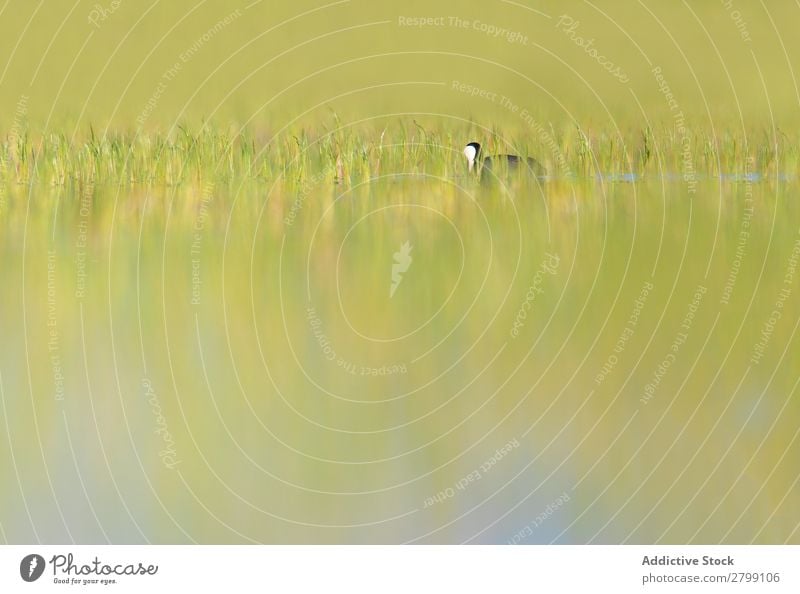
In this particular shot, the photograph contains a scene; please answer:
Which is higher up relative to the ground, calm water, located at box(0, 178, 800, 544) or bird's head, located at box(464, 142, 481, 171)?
bird's head, located at box(464, 142, 481, 171)

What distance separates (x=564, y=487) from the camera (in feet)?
7.36

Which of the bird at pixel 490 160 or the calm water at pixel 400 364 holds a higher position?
the bird at pixel 490 160

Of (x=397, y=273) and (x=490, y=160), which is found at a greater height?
(x=490, y=160)

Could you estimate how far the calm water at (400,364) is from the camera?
223 centimetres

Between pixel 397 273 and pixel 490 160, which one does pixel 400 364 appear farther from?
pixel 490 160

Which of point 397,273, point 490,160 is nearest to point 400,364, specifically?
point 397,273

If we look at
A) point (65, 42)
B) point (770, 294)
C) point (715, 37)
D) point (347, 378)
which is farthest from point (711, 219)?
point (65, 42)

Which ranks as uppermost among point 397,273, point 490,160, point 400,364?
point 490,160

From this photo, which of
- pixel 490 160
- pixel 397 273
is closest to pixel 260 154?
pixel 397 273

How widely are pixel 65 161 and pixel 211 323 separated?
46 centimetres

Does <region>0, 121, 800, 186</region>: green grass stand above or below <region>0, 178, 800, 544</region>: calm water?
above

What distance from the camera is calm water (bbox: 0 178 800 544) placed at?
7.33 ft

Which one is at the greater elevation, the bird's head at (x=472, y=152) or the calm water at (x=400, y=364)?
the bird's head at (x=472, y=152)

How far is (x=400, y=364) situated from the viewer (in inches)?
89.4
